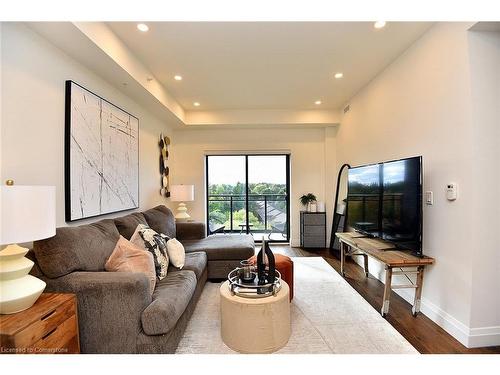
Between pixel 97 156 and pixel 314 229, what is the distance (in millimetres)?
3881

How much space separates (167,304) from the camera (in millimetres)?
1646

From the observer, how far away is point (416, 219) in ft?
7.22

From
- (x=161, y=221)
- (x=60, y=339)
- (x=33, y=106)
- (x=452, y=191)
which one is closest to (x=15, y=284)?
(x=60, y=339)

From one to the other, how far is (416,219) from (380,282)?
1.28m

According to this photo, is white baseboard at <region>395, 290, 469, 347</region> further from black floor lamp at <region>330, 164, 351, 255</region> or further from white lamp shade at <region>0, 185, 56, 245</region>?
white lamp shade at <region>0, 185, 56, 245</region>

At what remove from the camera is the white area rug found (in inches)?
72.1

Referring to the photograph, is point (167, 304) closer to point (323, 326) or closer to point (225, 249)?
point (323, 326)

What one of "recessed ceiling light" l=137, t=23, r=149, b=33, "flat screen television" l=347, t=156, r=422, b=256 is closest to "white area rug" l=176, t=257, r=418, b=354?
"flat screen television" l=347, t=156, r=422, b=256

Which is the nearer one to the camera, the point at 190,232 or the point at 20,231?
the point at 20,231

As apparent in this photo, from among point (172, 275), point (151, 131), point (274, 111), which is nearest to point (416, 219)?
point (172, 275)

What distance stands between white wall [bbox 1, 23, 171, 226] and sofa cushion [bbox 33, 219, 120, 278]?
40 centimetres

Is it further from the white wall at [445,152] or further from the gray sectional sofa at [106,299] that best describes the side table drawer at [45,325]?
the white wall at [445,152]

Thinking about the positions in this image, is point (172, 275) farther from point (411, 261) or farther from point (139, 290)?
point (411, 261)

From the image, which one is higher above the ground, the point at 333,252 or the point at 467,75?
the point at 467,75
